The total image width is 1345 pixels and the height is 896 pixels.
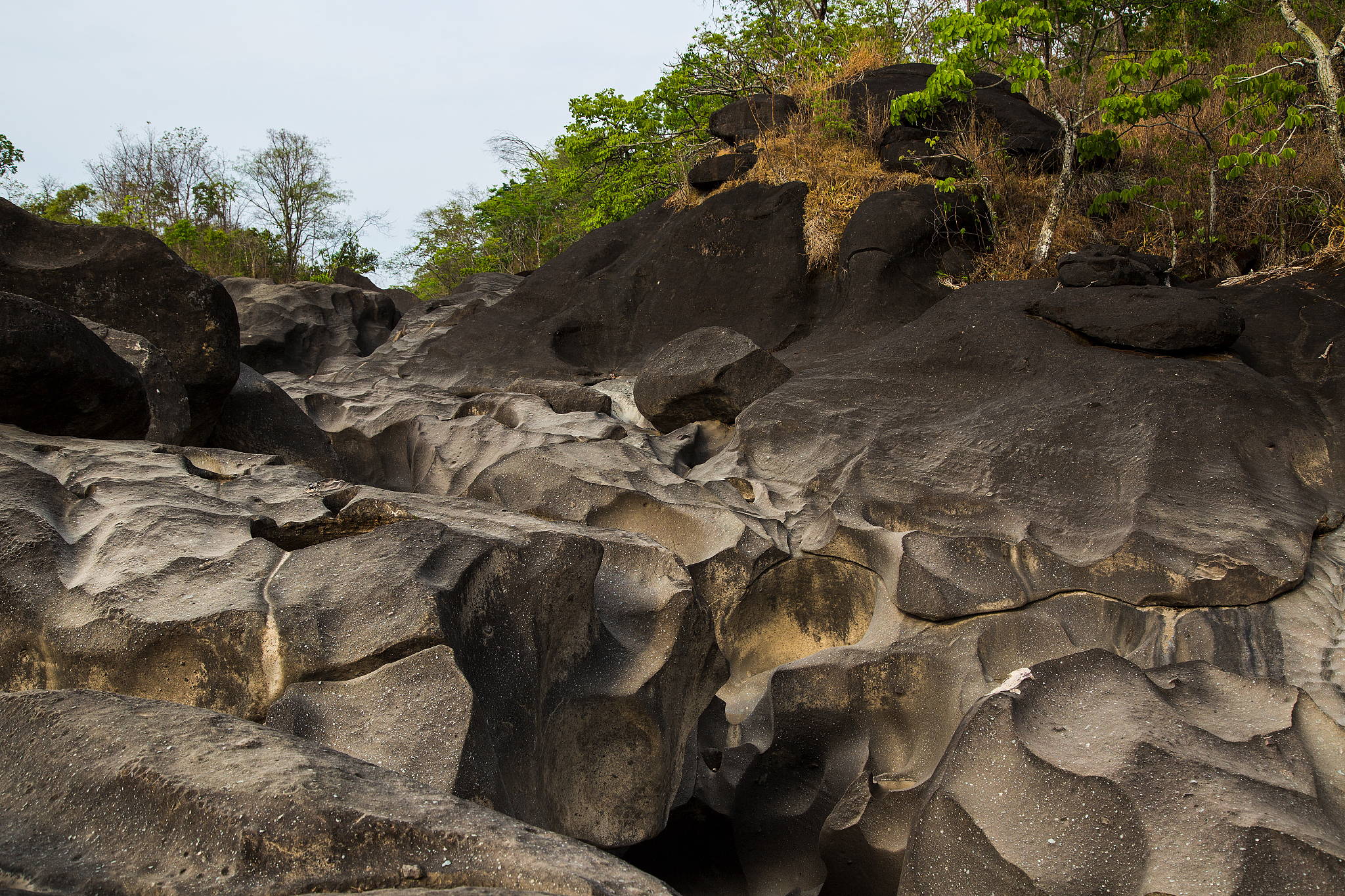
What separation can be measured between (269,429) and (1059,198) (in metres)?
6.99

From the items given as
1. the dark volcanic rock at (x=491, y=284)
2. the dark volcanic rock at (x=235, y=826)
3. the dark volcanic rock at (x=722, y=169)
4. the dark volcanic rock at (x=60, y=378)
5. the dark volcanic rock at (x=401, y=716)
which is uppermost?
the dark volcanic rock at (x=722, y=169)

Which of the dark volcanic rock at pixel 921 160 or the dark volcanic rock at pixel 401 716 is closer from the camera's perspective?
the dark volcanic rock at pixel 401 716

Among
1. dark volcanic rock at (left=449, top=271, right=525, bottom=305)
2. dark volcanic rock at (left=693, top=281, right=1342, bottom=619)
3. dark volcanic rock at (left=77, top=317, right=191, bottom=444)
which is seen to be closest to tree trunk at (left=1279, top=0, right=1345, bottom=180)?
dark volcanic rock at (left=693, top=281, right=1342, bottom=619)

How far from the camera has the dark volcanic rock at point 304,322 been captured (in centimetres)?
1165

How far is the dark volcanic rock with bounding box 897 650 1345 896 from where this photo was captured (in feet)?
7.80

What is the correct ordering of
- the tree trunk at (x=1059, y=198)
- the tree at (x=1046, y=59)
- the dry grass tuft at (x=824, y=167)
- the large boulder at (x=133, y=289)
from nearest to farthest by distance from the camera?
the large boulder at (x=133, y=289)
the tree at (x=1046, y=59)
the tree trunk at (x=1059, y=198)
the dry grass tuft at (x=824, y=167)

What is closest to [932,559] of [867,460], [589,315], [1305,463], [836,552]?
[836,552]

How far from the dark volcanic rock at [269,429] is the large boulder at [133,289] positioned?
31 centimetres

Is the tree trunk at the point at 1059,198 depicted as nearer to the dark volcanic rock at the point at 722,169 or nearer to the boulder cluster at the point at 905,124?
the boulder cluster at the point at 905,124

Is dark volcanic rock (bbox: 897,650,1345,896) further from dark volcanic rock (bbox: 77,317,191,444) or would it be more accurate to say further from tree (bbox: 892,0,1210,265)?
tree (bbox: 892,0,1210,265)

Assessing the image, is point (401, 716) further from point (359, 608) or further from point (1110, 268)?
point (1110, 268)

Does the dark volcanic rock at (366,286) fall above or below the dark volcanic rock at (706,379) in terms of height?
above

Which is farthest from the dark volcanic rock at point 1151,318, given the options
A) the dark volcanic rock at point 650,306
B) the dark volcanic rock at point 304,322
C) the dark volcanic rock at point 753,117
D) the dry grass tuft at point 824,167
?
the dark volcanic rock at point 304,322

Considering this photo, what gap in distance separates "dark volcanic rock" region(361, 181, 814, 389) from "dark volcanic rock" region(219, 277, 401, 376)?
4.38ft
